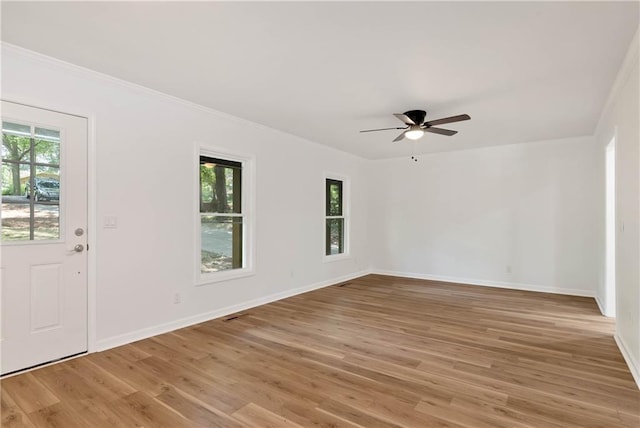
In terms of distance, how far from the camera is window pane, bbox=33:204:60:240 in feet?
8.97

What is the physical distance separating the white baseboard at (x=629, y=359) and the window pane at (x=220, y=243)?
4.10 meters

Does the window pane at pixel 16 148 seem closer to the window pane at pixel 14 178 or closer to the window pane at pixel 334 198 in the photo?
the window pane at pixel 14 178

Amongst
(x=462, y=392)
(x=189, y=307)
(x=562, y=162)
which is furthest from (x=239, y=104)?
(x=562, y=162)

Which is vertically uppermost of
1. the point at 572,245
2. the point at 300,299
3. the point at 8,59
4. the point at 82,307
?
the point at 8,59

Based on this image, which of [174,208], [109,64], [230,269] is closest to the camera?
[109,64]

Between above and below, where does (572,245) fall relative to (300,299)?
above

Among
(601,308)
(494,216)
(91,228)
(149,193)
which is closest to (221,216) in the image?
(149,193)

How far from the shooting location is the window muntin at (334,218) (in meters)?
6.41

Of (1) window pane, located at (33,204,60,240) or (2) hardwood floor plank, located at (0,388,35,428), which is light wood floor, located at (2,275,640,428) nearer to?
(2) hardwood floor plank, located at (0,388,35,428)

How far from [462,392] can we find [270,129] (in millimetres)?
3943

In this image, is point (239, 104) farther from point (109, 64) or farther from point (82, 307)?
point (82, 307)

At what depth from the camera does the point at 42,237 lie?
276 centimetres

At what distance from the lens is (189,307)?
3.82 meters

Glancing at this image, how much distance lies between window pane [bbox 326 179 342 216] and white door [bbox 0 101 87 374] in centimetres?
416
